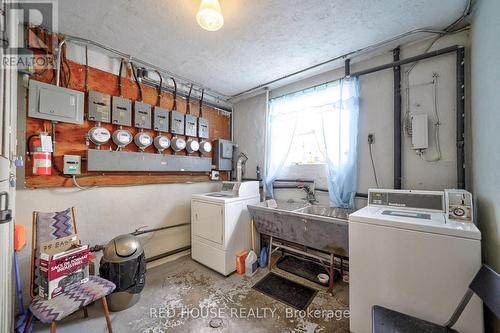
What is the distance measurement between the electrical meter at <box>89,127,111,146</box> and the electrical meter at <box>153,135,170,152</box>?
0.54 meters

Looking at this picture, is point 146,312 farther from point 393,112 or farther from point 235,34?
point 393,112

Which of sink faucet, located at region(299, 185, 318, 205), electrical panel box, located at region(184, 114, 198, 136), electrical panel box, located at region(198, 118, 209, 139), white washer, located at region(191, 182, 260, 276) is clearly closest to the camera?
white washer, located at region(191, 182, 260, 276)

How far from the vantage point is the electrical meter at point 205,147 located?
3.21 m

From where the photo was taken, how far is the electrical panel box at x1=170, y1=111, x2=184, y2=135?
9.18 ft

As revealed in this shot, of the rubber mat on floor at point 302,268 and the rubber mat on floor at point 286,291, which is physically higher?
the rubber mat on floor at point 302,268

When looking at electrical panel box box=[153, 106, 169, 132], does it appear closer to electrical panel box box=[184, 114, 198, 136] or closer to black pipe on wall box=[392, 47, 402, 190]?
electrical panel box box=[184, 114, 198, 136]

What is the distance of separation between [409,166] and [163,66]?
124 inches

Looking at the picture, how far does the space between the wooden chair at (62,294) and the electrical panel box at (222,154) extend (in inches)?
77.4

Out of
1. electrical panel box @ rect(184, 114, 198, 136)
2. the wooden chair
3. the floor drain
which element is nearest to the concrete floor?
the floor drain

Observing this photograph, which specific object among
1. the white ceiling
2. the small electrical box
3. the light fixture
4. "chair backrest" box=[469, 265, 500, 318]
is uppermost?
the white ceiling

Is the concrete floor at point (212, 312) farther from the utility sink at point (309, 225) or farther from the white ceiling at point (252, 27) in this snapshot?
the white ceiling at point (252, 27)

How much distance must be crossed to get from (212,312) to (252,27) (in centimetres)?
268

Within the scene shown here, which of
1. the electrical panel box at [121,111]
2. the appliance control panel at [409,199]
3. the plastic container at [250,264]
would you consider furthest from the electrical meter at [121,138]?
the appliance control panel at [409,199]

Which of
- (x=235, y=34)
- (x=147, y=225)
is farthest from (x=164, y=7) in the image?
(x=147, y=225)
